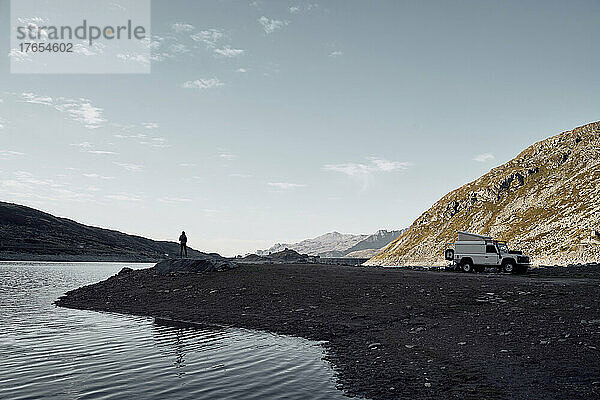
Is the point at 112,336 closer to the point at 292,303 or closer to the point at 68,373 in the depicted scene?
the point at 68,373

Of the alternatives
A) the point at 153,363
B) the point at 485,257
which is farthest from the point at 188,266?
the point at 485,257

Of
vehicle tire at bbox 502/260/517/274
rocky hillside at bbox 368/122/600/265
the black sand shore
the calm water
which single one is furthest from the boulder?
rocky hillside at bbox 368/122/600/265

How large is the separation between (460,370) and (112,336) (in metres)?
14.0

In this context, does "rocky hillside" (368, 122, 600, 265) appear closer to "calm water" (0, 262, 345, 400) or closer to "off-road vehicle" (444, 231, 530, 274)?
"off-road vehicle" (444, 231, 530, 274)

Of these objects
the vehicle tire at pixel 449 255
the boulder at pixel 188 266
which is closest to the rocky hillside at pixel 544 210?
the vehicle tire at pixel 449 255

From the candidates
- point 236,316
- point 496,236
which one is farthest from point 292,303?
point 496,236

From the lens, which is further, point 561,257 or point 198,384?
point 561,257

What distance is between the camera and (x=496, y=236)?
156 m

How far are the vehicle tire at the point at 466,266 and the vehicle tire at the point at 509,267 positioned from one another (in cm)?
347

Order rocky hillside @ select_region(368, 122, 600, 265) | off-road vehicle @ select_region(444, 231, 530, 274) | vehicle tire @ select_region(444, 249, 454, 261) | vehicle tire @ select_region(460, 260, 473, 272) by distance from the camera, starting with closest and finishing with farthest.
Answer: off-road vehicle @ select_region(444, 231, 530, 274) → vehicle tire @ select_region(460, 260, 473, 272) → vehicle tire @ select_region(444, 249, 454, 261) → rocky hillside @ select_region(368, 122, 600, 265)

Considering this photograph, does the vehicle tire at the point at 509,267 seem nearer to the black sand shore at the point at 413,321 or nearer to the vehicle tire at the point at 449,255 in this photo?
the vehicle tire at the point at 449,255

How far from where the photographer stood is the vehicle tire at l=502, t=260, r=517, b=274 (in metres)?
48.3

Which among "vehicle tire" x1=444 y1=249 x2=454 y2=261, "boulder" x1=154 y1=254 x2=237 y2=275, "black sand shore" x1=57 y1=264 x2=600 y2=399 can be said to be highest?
"boulder" x1=154 y1=254 x2=237 y2=275

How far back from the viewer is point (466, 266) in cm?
5041
